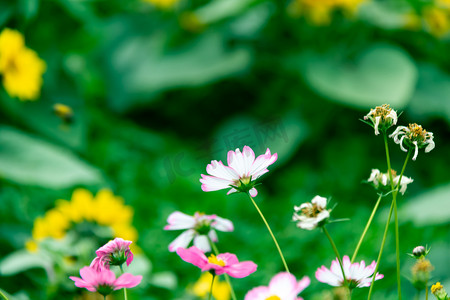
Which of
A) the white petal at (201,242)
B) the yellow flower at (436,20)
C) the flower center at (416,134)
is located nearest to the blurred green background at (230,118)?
the yellow flower at (436,20)

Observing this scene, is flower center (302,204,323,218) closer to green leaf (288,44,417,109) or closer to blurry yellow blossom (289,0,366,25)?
green leaf (288,44,417,109)

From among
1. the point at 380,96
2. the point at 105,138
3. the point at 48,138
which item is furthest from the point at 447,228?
the point at 105,138

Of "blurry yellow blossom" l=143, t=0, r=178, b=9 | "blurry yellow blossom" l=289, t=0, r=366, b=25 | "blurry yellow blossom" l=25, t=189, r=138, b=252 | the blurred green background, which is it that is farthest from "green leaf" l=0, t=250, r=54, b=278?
"blurry yellow blossom" l=143, t=0, r=178, b=9

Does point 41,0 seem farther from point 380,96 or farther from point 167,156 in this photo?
point 380,96

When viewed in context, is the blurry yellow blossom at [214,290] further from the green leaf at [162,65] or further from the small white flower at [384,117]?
the green leaf at [162,65]

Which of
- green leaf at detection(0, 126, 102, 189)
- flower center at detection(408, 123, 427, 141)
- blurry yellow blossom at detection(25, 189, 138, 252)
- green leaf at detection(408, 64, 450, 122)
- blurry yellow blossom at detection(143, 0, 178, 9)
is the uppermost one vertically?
blurry yellow blossom at detection(143, 0, 178, 9)
